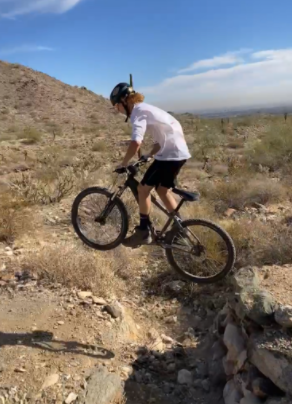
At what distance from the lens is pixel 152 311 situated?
6.01 meters

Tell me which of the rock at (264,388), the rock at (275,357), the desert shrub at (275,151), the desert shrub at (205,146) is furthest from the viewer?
the desert shrub at (205,146)

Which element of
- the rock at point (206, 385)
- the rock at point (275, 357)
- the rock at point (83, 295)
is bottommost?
the rock at point (206, 385)

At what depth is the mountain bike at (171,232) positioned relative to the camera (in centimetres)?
492

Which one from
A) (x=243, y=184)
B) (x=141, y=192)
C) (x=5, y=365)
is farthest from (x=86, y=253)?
(x=243, y=184)

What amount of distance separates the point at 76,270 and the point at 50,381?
1.87m

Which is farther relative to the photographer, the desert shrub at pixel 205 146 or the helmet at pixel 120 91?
the desert shrub at pixel 205 146

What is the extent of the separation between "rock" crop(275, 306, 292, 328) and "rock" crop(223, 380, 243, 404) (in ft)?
2.52

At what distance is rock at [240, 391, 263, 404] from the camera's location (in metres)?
3.70

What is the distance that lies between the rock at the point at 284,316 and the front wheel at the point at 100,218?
2.06 metres

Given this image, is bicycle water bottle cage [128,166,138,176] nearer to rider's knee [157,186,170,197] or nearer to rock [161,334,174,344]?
rider's knee [157,186,170,197]

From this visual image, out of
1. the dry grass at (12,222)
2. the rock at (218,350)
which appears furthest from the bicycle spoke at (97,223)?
the dry grass at (12,222)

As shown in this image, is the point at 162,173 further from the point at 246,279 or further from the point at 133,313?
the point at 133,313

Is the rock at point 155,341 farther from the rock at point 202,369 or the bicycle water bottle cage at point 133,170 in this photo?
the bicycle water bottle cage at point 133,170

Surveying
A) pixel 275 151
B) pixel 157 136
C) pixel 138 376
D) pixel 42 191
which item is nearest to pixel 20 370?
pixel 138 376
